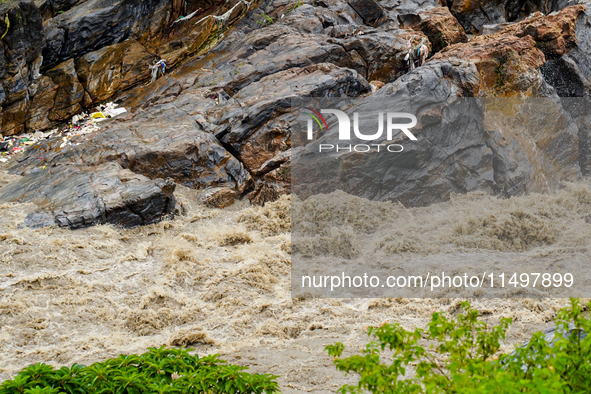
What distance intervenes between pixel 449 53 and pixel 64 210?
11.0 metres

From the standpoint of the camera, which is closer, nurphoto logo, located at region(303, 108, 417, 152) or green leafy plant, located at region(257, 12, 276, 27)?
nurphoto logo, located at region(303, 108, 417, 152)

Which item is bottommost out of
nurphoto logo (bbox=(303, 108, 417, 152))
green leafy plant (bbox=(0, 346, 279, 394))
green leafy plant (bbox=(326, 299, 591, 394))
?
green leafy plant (bbox=(0, 346, 279, 394))

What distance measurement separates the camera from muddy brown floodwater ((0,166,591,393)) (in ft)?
22.0

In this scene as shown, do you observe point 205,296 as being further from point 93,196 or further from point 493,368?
point 493,368

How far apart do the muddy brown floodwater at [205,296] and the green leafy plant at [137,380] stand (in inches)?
75.8

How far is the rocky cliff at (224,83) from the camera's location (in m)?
12.1

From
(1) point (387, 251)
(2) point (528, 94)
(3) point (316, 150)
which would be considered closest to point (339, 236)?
(1) point (387, 251)

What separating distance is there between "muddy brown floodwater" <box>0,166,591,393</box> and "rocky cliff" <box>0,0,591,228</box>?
2.60 feet

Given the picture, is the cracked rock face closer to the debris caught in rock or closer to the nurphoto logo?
the debris caught in rock

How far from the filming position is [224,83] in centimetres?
1499

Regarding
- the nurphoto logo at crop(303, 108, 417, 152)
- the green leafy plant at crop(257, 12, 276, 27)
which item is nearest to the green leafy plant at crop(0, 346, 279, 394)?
the nurphoto logo at crop(303, 108, 417, 152)

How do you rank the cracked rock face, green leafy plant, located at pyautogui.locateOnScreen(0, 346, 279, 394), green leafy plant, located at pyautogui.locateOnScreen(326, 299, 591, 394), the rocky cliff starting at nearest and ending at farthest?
green leafy plant, located at pyautogui.locateOnScreen(326, 299, 591, 394) → green leafy plant, located at pyautogui.locateOnScreen(0, 346, 279, 394) → the cracked rock face → the rocky cliff

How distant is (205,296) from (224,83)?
8.30 metres

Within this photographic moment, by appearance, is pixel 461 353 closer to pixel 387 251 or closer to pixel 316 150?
pixel 387 251
